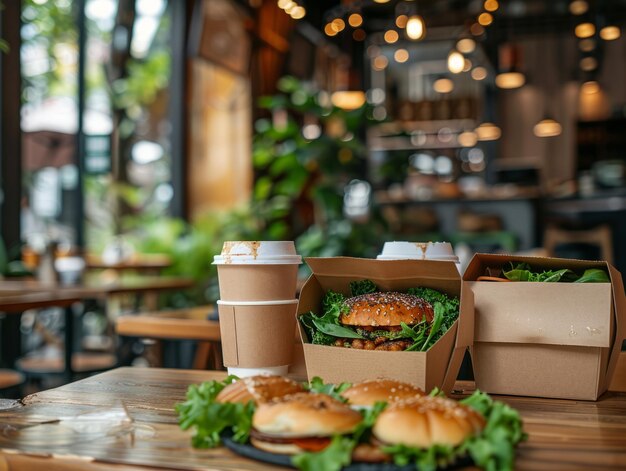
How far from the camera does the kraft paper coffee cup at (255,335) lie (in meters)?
1.54

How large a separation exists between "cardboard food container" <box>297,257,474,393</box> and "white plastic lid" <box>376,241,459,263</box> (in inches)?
5.8

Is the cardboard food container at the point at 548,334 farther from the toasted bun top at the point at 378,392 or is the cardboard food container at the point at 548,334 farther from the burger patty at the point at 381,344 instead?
the toasted bun top at the point at 378,392

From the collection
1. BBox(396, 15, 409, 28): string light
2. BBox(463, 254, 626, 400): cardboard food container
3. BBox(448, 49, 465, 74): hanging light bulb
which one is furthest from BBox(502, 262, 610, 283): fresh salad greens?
BBox(448, 49, 465, 74): hanging light bulb

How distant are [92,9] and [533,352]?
7.10 meters

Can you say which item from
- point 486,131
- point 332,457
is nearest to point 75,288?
point 332,457

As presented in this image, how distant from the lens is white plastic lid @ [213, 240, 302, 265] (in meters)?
1.54

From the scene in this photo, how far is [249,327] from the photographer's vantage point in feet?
5.04

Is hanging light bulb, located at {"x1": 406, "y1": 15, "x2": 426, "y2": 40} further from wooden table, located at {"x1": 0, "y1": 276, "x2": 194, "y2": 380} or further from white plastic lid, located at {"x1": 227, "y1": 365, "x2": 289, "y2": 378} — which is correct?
white plastic lid, located at {"x1": 227, "y1": 365, "x2": 289, "y2": 378}

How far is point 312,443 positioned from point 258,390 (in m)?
0.17

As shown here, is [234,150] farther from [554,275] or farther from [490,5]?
[554,275]

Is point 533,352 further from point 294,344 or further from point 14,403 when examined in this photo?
point 14,403

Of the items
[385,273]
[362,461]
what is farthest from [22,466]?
[385,273]

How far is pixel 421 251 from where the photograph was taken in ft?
5.44

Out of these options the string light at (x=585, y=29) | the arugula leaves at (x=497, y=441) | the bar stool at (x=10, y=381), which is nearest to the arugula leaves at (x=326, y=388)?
the arugula leaves at (x=497, y=441)
